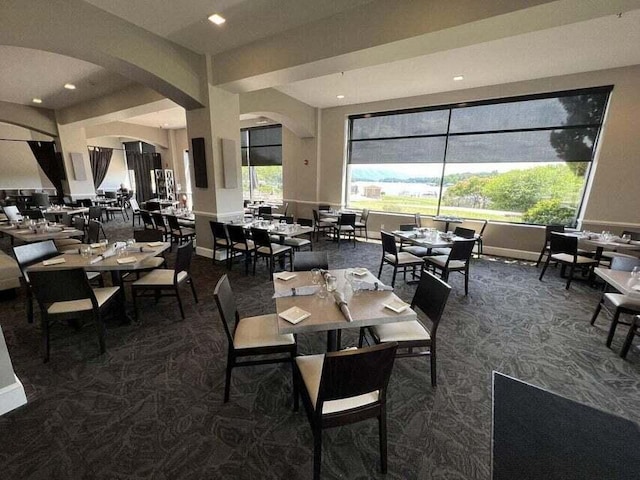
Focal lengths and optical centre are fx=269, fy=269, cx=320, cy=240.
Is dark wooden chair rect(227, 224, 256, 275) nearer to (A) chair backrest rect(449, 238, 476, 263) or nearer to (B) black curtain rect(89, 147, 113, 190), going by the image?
(A) chair backrest rect(449, 238, 476, 263)

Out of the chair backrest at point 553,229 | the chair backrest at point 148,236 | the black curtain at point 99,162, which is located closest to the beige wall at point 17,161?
the black curtain at point 99,162

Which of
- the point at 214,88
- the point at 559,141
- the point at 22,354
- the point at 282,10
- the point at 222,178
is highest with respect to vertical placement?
the point at 282,10

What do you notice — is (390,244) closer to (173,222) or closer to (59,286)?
(59,286)

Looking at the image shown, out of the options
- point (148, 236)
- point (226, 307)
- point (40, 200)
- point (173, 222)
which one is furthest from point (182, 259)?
point (40, 200)

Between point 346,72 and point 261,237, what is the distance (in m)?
3.53

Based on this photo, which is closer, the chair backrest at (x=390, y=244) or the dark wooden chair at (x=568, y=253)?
the chair backrest at (x=390, y=244)

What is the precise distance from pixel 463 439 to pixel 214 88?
19.0 feet

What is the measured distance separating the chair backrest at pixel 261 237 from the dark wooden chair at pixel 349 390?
120 inches

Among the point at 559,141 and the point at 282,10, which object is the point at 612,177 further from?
the point at 282,10

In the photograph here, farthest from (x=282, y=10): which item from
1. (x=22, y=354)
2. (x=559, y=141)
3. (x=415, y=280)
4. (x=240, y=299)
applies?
(x=559, y=141)

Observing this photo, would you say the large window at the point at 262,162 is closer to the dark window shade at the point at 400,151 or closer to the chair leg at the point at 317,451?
the dark window shade at the point at 400,151

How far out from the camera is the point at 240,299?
150 inches

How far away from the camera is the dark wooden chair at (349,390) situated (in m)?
1.27

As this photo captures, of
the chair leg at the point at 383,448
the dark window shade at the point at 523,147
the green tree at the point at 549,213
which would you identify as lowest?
the chair leg at the point at 383,448
